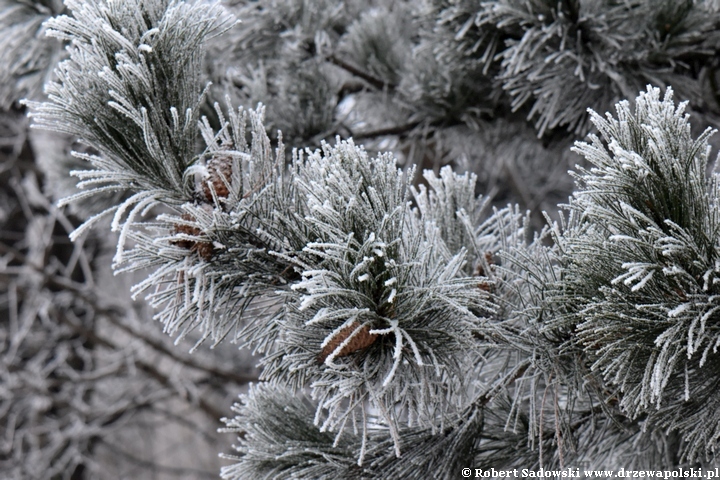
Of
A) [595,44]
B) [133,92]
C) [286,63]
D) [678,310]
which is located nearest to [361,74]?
[286,63]

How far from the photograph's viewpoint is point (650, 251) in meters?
0.49

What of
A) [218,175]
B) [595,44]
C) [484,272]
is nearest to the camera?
[218,175]

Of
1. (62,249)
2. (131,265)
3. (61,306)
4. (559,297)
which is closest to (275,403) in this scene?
(131,265)

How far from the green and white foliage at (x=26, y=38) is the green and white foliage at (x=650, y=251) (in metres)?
0.82

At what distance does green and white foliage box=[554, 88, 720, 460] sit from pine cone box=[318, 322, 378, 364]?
0.56 ft

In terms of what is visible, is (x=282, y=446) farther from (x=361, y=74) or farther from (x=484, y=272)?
(x=361, y=74)

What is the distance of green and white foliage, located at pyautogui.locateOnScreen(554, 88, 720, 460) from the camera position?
0.48m

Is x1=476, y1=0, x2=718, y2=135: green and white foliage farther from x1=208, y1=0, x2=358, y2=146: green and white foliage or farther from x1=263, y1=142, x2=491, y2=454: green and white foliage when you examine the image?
x1=263, y1=142, x2=491, y2=454: green and white foliage

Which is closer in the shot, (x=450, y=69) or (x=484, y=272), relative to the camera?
(x=484, y=272)

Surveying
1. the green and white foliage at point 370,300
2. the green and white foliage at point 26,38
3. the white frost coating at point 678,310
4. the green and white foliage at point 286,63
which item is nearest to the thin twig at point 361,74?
the green and white foliage at point 286,63

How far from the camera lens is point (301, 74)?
99 cm

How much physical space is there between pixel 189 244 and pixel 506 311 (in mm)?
336

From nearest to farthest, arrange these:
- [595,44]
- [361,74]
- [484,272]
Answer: [484,272]
[595,44]
[361,74]

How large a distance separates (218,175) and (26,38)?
1.96ft
